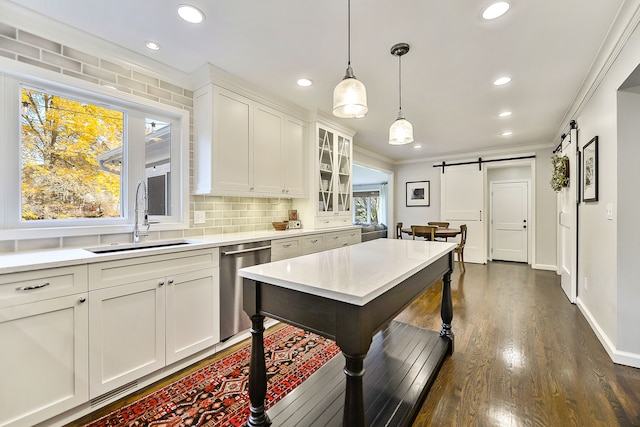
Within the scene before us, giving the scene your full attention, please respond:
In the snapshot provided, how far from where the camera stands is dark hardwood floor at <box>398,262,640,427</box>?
1619mm

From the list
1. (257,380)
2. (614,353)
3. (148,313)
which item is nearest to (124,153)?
(148,313)

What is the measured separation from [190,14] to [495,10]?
1992 millimetres

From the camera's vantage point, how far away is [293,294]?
1.23 m

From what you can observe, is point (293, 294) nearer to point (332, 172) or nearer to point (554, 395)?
point (554, 395)

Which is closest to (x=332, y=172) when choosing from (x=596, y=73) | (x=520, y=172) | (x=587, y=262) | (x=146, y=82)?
(x=146, y=82)

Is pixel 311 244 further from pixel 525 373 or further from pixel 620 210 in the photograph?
pixel 620 210

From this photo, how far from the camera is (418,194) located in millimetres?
6773

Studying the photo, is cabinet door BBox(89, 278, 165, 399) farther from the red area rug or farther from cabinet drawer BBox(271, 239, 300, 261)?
cabinet drawer BBox(271, 239, 300, 261)

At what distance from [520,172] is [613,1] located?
17.1ft

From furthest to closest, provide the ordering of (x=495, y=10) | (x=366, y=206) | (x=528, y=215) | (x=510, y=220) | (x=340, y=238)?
(x=366, y=206) < (x=510, y=220) < (x=528, y=215) < (x=340, y=238) < (x=495, y=10)

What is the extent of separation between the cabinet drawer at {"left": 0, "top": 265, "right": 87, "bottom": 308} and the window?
31.2ft

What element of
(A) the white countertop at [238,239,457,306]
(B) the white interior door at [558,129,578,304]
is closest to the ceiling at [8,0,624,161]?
(B) the white interior door at [558,129,578,304]

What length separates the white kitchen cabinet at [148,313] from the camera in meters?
1.66

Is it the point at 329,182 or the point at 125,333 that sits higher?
the point at 329,182
